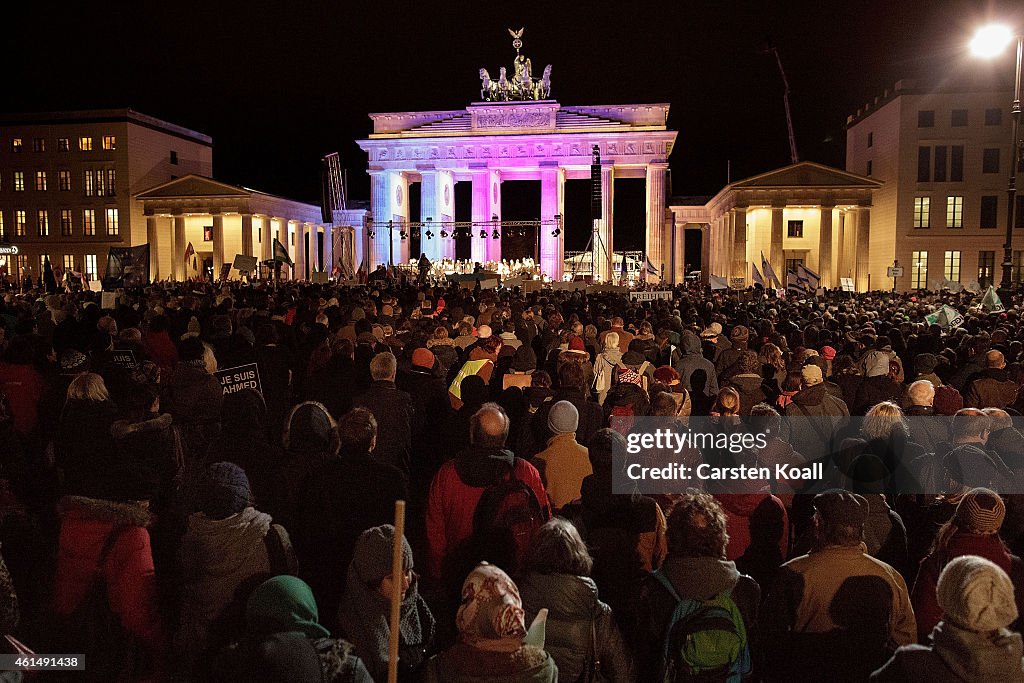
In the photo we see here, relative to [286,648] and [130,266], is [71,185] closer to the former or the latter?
[130,266]

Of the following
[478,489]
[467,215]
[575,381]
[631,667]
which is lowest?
[631,667]

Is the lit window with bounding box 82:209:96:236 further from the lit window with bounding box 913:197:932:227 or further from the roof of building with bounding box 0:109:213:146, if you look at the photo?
the lit window with bounding box 913:197:932:227

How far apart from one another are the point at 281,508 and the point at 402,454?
170 cm

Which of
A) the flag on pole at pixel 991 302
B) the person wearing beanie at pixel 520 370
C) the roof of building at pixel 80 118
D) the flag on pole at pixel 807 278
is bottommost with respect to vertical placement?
the person wearing beanie at pixel 520 370

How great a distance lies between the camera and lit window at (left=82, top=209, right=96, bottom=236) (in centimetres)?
6531

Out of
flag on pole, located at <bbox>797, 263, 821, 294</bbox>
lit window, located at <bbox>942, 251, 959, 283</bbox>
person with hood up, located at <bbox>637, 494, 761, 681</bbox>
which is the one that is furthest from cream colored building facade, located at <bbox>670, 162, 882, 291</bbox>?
person with hood up, located at <bbox>637, 494, 761, 681</bbox>

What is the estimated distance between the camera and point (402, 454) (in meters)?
7.16

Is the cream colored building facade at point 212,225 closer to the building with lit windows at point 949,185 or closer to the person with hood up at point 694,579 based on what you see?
the building with lit windows at point 949,185

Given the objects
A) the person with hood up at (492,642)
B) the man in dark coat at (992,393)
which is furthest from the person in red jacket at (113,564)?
the man in dark coat at (992,393)

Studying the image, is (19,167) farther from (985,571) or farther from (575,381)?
(985,571)

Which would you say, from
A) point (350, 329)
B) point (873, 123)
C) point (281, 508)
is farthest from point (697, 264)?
point (281, 508)

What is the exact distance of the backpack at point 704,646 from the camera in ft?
11.5

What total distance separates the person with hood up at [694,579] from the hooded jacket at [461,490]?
4.45ft

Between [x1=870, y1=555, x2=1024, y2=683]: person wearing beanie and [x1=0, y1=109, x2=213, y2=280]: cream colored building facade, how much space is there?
229 ft
